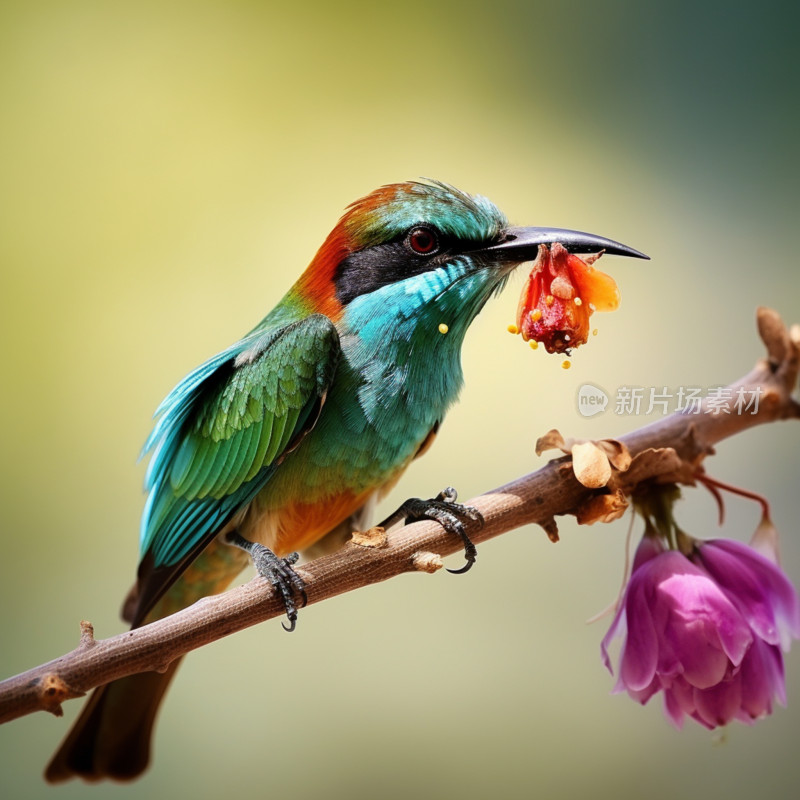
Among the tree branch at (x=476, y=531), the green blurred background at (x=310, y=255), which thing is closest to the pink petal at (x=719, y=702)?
the tree branch at (x=476, y=531)

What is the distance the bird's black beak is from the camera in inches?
33.4

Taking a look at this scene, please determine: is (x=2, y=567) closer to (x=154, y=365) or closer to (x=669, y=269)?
(x=154, y=365)

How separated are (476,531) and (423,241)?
31 centimetres

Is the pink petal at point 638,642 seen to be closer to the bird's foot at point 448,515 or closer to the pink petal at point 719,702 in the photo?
the pink petal at point 719,702

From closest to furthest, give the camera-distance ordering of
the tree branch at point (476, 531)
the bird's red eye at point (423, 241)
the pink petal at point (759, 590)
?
the tree branch at point (476, 531) < the pink petal at point (759, 590) < the bird's red eye at point (423, 241)

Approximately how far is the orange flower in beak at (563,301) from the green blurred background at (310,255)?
2.08 feet

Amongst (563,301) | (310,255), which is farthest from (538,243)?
(310,255)

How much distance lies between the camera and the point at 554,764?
5.57 ft

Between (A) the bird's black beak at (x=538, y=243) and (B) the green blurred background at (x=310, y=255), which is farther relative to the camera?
(B) the green blurred background at (x=310, y=255)

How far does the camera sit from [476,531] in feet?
Result: 2.81

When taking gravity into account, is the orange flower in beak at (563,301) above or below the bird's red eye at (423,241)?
below

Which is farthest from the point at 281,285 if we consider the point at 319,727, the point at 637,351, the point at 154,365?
the point at 319,727

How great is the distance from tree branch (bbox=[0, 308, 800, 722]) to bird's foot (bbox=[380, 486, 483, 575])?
1cm

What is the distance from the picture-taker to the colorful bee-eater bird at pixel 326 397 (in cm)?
93
